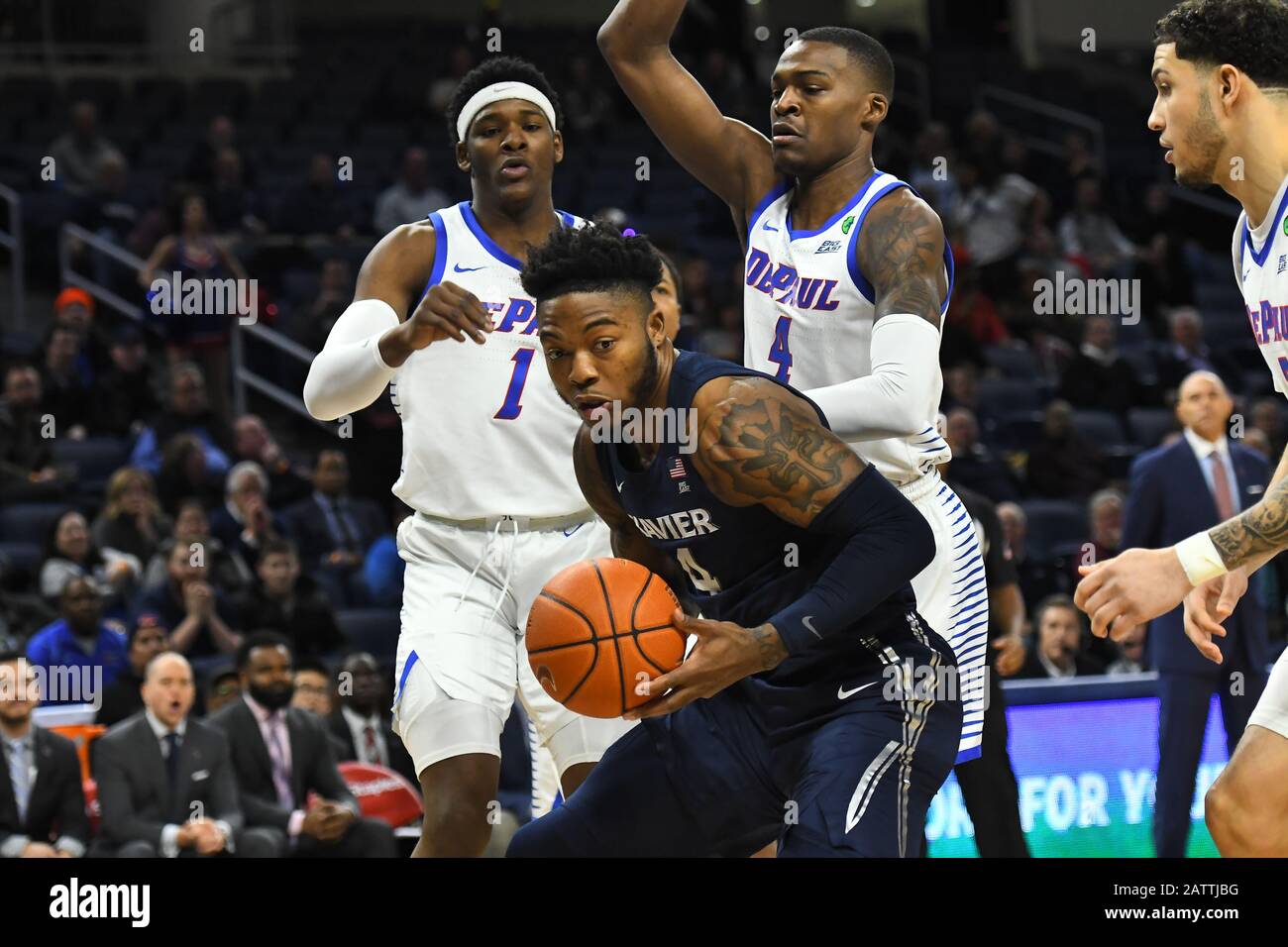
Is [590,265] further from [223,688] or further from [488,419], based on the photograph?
[223,688]

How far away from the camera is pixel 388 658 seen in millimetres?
9031

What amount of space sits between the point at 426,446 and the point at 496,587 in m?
0.40

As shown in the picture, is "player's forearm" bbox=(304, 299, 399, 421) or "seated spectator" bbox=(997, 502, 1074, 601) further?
"seated spectator" bbox=(997, 502, 1074, 601)

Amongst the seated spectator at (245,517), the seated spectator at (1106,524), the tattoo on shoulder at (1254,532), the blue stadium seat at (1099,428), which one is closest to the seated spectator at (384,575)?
the seated spectator at (245,517)

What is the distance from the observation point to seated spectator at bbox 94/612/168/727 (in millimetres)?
7926

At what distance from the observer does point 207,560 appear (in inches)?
354

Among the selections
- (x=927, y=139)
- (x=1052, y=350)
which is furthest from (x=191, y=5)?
(x=1052, y=350)

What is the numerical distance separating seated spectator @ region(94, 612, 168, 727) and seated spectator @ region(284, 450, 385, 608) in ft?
4.60

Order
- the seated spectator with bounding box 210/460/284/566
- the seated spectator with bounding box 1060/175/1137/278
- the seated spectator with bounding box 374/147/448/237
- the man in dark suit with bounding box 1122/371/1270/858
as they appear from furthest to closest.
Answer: the seated spectator with bounding box 1060/175/1137/278
the seated spectator with bounding box 374/147/448/237
the seated spectator with bounding box 210/460/284/566
the man in dark suit with bounding box 1122/371/1270/858

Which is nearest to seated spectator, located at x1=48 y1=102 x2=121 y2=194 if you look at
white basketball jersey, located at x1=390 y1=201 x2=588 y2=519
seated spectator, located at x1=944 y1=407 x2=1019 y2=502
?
seated spectator, located at x1=944 y1=407 x2=1019 y2=502

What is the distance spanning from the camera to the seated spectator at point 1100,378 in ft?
41.6

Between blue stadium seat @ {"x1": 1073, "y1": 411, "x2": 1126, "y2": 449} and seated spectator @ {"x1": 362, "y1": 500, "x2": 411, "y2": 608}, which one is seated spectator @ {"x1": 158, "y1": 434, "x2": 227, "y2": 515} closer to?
seated spectator @ {"x1": 362, "y1": 500, "x2": 411, "y2": 608}

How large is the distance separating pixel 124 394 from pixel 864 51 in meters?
7.22

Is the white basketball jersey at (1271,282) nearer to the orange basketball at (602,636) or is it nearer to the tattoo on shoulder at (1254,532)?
the tattoo on shoulder at (1254,532)
